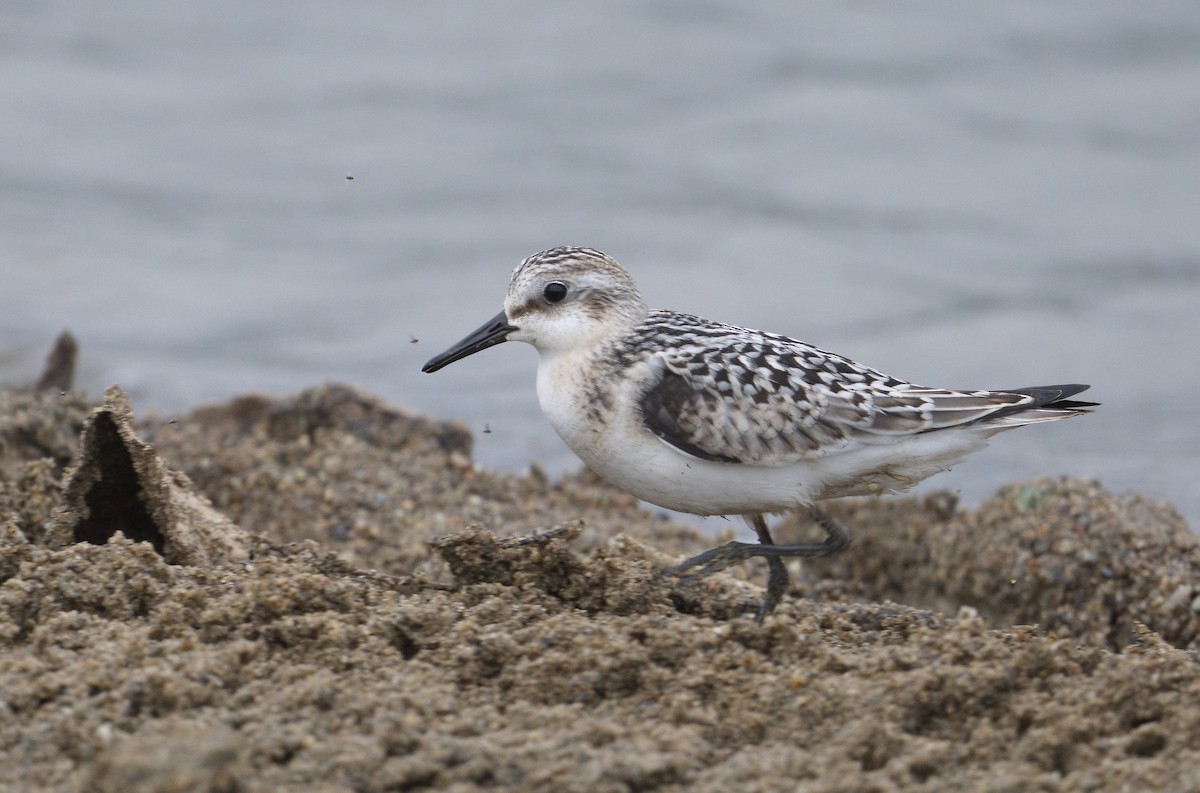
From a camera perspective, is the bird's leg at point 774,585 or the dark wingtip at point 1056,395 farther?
the dark wingtip at point 1056,395

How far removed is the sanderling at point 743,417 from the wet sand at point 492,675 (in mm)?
284

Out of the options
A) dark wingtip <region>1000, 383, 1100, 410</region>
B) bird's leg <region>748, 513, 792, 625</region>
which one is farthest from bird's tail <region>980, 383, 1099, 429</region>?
bird's leg <region>748, 513, 792, 625</region>

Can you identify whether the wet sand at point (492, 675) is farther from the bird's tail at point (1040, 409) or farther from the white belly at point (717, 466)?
the bird's tail at point (1040, 409)

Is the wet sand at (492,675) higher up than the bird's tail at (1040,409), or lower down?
lower down

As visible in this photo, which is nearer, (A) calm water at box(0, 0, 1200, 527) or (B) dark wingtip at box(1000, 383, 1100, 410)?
(B) dark wingtip at box(1000, 383, 1100, 410)

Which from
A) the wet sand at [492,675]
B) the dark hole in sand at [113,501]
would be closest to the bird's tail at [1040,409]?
the wet sand at [492,675]

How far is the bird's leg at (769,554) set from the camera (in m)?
4.74

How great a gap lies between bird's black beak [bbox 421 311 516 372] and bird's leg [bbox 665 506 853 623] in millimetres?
1149

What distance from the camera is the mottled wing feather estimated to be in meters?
4.85

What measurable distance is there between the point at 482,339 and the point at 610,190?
26.3 ft

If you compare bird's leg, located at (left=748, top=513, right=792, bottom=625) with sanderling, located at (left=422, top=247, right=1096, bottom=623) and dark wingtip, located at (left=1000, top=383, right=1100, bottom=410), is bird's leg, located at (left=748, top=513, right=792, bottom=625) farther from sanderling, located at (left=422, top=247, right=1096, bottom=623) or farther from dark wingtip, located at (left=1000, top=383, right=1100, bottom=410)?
dark wingtip, located at (left=1000, top=383, right=1100, bottom=410)

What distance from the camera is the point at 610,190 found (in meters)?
13.3

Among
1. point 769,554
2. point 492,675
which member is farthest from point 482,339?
point 492,675

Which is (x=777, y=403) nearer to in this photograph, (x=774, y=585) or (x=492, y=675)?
(x=774, y=585)
